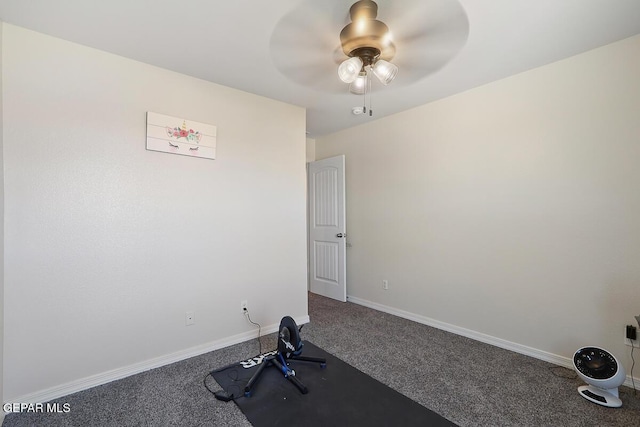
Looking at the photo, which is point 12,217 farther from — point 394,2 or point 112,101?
point 394,2

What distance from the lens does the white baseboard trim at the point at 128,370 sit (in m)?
1.93

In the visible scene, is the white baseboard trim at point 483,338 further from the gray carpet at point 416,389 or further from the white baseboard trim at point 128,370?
the white baseboard trim at point 128,370

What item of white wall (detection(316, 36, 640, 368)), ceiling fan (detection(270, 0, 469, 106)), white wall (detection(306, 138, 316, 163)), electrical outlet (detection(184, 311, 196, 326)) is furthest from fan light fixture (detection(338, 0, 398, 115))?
white wall (detection(306, 138, 316, 163))

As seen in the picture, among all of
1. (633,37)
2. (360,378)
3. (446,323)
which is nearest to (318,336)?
(360,378)

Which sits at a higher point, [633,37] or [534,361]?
[633,37]

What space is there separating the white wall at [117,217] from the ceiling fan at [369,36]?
38.7 inches

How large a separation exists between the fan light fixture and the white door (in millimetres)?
2154

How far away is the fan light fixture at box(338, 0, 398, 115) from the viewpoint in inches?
65.5

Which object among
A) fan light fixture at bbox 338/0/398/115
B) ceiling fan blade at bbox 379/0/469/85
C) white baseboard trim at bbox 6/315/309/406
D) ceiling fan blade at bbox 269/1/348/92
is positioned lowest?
white baseboard trim at bbox 6/315/309/406

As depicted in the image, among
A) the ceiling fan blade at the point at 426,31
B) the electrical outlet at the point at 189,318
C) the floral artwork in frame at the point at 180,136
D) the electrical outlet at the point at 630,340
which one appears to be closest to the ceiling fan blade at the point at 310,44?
the ceiling fan blade at the point at 426,31

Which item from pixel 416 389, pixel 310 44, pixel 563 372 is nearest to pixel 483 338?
pixel 563 372

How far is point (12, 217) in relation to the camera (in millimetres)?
1865

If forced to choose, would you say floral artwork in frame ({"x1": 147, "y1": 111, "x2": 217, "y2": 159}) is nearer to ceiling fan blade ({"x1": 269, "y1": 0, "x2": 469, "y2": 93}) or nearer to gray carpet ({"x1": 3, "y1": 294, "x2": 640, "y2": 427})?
ceiling fan blade ({"x1": 269, "y1": 0, "x2": 469, "y2": 93})

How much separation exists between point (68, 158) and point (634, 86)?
13.1 feet
